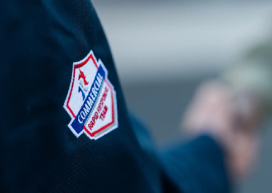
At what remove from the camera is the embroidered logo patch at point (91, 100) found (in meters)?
0.36

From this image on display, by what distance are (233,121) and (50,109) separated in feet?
2.62

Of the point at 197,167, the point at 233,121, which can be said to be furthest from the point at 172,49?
the point at 197,167

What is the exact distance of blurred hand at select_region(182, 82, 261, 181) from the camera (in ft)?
3.23

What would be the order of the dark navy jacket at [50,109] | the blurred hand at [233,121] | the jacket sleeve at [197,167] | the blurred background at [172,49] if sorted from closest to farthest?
the dark navy jacket at [50,109] < the jacket sleeve at [197,167] < the blurred hand at [233,121] < the blurred background at [172,49]

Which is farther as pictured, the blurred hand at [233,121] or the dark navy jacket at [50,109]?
the blurred hand at [233,121]

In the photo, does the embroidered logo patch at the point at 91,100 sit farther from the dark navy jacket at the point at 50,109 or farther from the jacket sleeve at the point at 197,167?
the jacket sleeve at the point at 197,167

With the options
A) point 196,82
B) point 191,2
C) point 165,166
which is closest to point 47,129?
point 165,166

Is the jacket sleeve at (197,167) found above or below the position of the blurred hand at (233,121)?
above

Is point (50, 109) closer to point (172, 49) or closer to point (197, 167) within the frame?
point (197, 167)

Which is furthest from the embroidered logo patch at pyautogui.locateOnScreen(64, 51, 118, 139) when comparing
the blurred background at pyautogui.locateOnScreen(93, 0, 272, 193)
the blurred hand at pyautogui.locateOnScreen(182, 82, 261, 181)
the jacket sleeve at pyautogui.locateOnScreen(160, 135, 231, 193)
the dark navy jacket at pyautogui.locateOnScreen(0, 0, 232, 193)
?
the blurred background at pyautogui.locateOnScreen(93, 0, 272, 193)

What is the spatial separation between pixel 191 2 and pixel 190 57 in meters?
0.77

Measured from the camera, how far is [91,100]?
1.26ft

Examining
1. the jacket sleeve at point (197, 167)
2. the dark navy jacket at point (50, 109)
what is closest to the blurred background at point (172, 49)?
the jacket sleeve at point (197, 167)

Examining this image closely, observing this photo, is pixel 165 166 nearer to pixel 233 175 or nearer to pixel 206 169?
pixel 206 169
